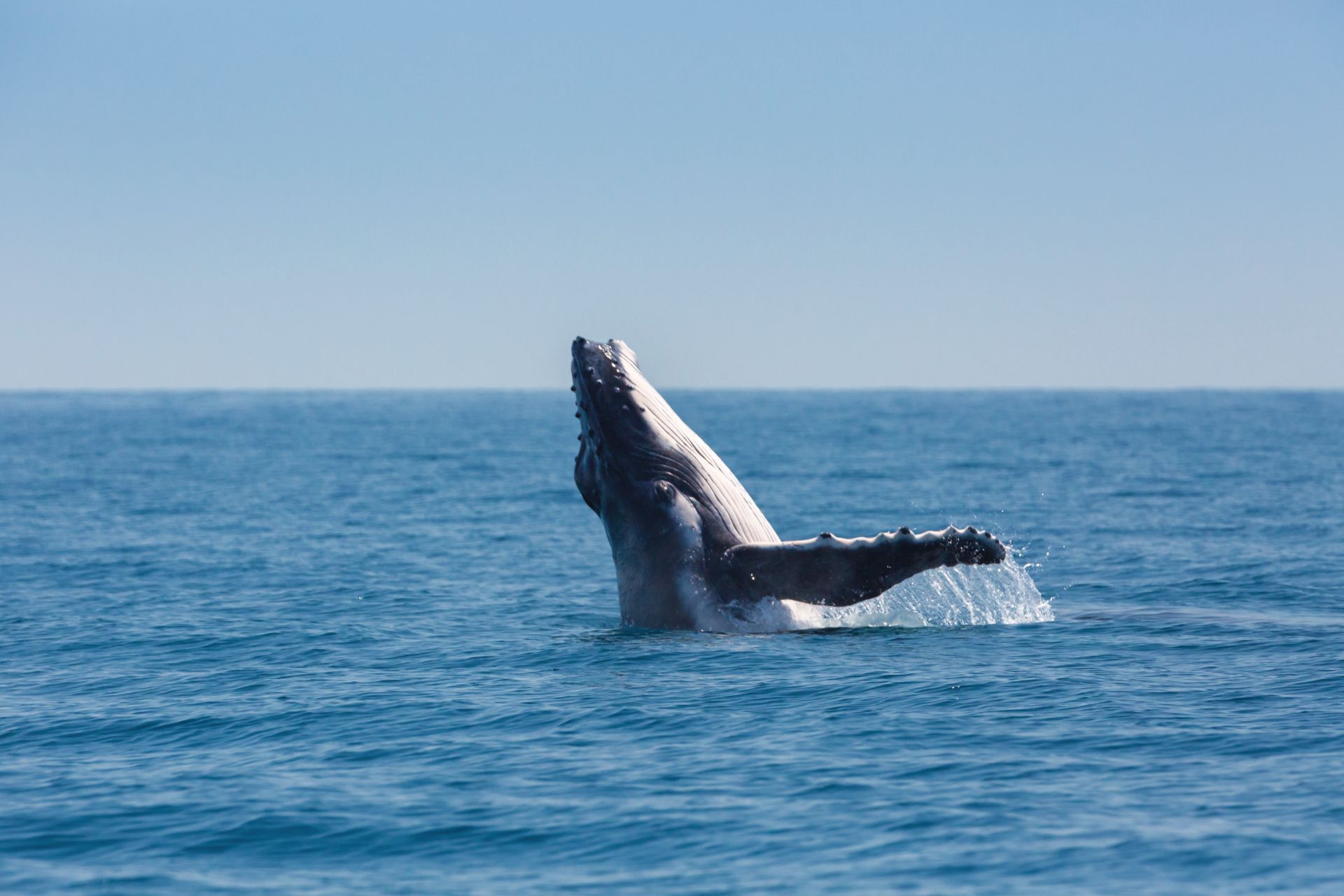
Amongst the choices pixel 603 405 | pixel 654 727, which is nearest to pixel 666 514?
pixel 603 405

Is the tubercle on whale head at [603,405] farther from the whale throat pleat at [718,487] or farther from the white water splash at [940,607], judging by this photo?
the white water splash at [940,607]

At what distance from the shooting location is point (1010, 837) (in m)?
10.8

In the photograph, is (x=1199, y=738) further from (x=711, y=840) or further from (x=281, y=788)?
(x=281, y=788)

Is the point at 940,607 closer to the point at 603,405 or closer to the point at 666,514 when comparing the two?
the point at 666,514

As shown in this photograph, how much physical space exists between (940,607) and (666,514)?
495 cm

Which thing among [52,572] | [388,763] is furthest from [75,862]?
[52,572]

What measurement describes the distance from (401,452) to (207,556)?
56.0 metres

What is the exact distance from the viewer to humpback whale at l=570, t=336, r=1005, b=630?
17.0 meters

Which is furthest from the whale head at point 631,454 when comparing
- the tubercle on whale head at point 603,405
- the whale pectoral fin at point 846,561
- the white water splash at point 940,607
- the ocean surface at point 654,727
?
the white water splash at point 940,607

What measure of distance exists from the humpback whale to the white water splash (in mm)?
1311

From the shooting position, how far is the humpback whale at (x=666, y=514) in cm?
1702

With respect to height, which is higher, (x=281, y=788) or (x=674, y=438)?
(x=674, y=438)

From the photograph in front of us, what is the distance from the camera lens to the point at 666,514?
17062 millimetres

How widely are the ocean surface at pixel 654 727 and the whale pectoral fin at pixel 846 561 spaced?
0.85m
